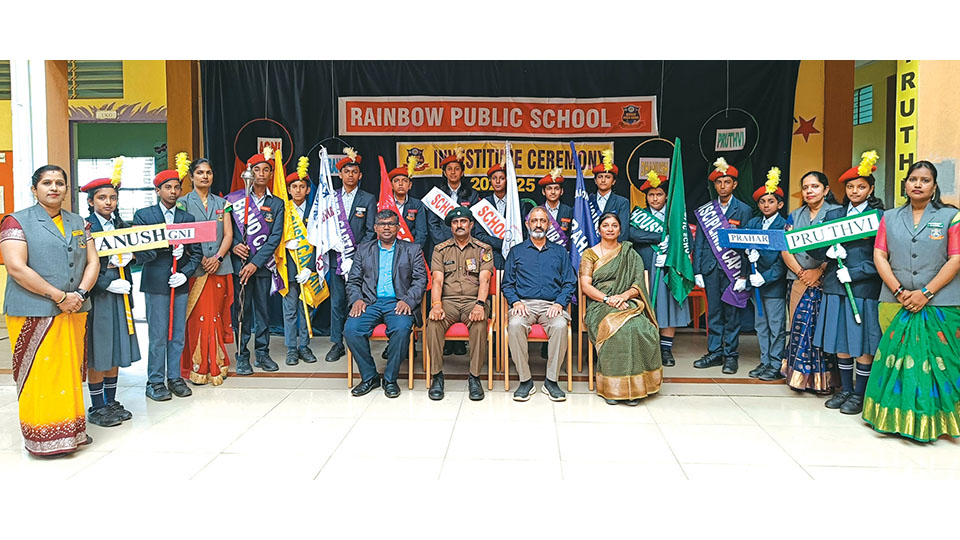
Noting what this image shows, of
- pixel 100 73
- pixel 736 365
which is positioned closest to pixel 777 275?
pixel 736 365

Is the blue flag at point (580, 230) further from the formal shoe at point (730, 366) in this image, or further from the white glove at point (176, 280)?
the white glove at point (176, 280)

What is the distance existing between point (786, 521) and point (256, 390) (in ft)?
10.0

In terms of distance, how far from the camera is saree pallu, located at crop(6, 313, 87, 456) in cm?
286

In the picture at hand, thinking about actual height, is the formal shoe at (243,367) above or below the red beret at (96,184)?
below

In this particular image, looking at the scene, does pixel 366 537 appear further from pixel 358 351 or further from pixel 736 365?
pixel 736 365

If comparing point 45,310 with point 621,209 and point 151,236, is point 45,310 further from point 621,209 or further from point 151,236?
point 621,209

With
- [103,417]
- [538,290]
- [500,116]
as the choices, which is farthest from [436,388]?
[500,116]

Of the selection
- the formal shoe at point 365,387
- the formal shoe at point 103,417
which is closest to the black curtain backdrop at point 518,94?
the formal shoe at point 365,387

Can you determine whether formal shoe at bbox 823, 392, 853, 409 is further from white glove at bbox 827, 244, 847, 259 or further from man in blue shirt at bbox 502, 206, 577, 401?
man in blue shirt at bbox 502, 206, 577, 401

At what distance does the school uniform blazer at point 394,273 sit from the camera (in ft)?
13.8

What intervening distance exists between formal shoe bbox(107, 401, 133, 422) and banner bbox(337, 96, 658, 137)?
3349 millimetres

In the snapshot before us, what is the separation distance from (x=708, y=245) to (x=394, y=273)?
2.24 metres

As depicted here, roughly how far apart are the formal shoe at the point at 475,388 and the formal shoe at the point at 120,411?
6.07 ft

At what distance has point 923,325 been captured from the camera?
10.2 feet
